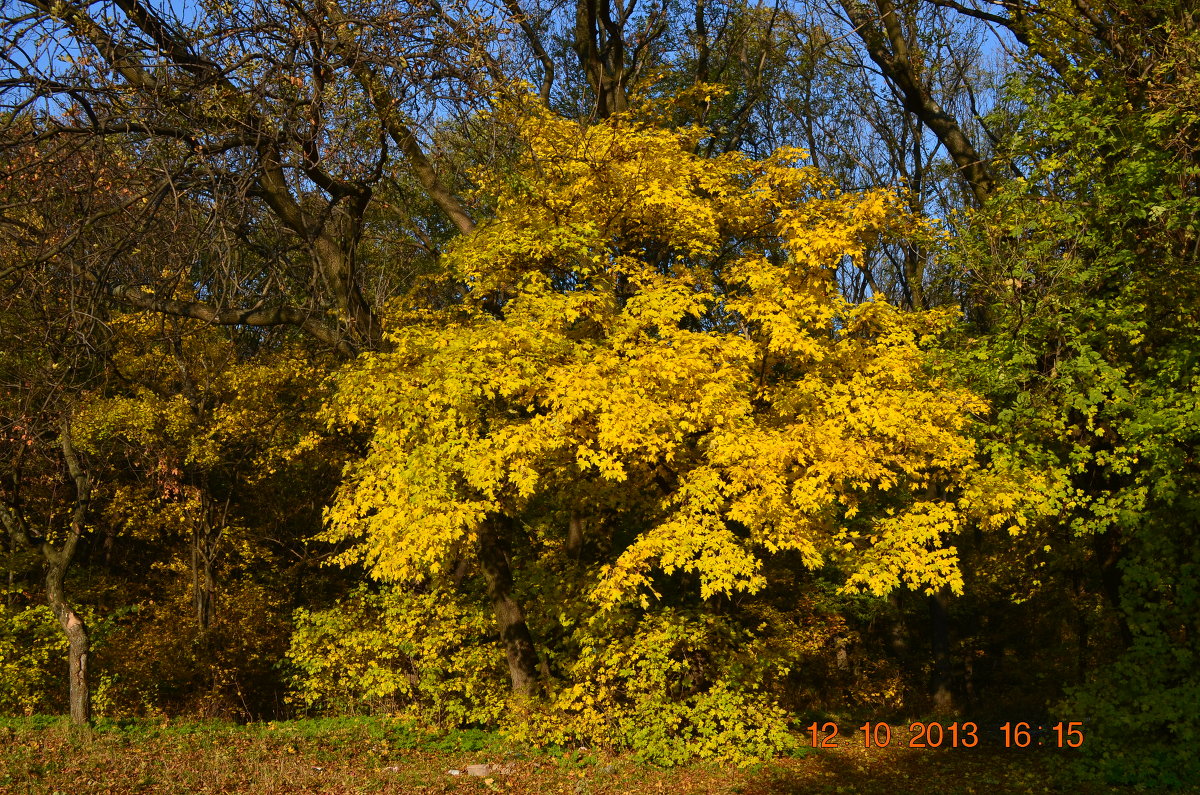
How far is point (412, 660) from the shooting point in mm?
12133

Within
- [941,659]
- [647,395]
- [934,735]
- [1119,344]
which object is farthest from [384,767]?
[941,659]

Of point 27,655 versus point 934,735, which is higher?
point 27,655

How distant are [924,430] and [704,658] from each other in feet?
13.3

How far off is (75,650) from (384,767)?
158 inches

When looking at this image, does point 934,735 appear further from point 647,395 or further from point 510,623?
point 647,395

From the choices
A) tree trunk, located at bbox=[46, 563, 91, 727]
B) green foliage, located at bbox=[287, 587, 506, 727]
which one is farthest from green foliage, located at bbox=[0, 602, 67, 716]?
green foliage, located at bbox=[287, 587, 506, 727]

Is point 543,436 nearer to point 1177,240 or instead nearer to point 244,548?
point 1177,240

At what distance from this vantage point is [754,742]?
10.7 meters

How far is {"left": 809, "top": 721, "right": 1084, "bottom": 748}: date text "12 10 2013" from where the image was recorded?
1299 centimetres

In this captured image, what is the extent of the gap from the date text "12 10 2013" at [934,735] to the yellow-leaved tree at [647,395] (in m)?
3.46

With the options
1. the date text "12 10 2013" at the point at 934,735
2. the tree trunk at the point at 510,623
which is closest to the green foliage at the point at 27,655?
the tree trunk at the point at 510,623

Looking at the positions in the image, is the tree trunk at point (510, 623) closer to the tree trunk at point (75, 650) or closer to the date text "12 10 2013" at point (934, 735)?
the date text "12 10 2013" at point (934, 735)

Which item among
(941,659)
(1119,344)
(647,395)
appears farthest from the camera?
(941,659)

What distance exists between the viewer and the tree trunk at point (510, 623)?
37.8ft
